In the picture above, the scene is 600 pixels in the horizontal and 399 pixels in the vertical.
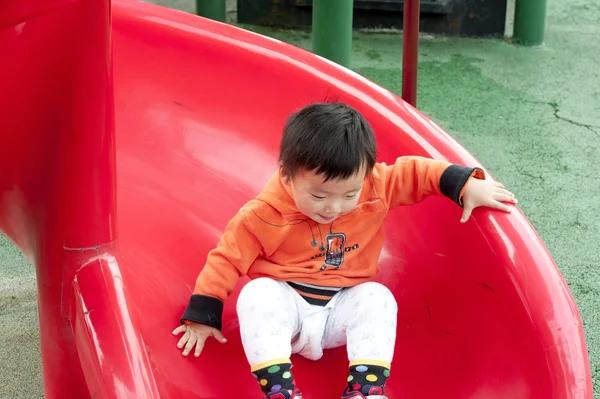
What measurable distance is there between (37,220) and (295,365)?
16.1 inches

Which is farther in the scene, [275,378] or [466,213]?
[466,213]

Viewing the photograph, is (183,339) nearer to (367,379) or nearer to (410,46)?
(367,379)

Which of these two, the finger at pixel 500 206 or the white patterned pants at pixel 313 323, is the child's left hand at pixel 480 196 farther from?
the white patterned pants at pixel 313 323

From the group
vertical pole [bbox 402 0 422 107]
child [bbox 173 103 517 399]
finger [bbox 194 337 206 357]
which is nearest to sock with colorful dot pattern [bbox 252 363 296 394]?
child [bbox 173 103 517 399]

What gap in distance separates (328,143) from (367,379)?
307mm

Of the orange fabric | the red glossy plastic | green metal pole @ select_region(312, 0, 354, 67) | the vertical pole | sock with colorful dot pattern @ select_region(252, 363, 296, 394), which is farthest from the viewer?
green metal pole @ select_region(312, 0, 354, 67)

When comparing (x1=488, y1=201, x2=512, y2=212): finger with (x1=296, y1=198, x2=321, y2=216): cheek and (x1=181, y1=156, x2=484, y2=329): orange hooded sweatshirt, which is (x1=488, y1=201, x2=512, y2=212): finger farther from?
(x1=296, y1=198, x2=321, y2=216): cheek

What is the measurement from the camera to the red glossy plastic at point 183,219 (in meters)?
0.99

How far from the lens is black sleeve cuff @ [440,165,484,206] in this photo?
1.25 meters

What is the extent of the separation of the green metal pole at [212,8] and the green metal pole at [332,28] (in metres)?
0.65

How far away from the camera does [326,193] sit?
1.15 meters

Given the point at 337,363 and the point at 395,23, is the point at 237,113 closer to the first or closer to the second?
the point at 337,363

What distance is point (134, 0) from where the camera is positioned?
5.75 feet

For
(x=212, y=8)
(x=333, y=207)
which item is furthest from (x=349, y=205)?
(x=212, y=8)
